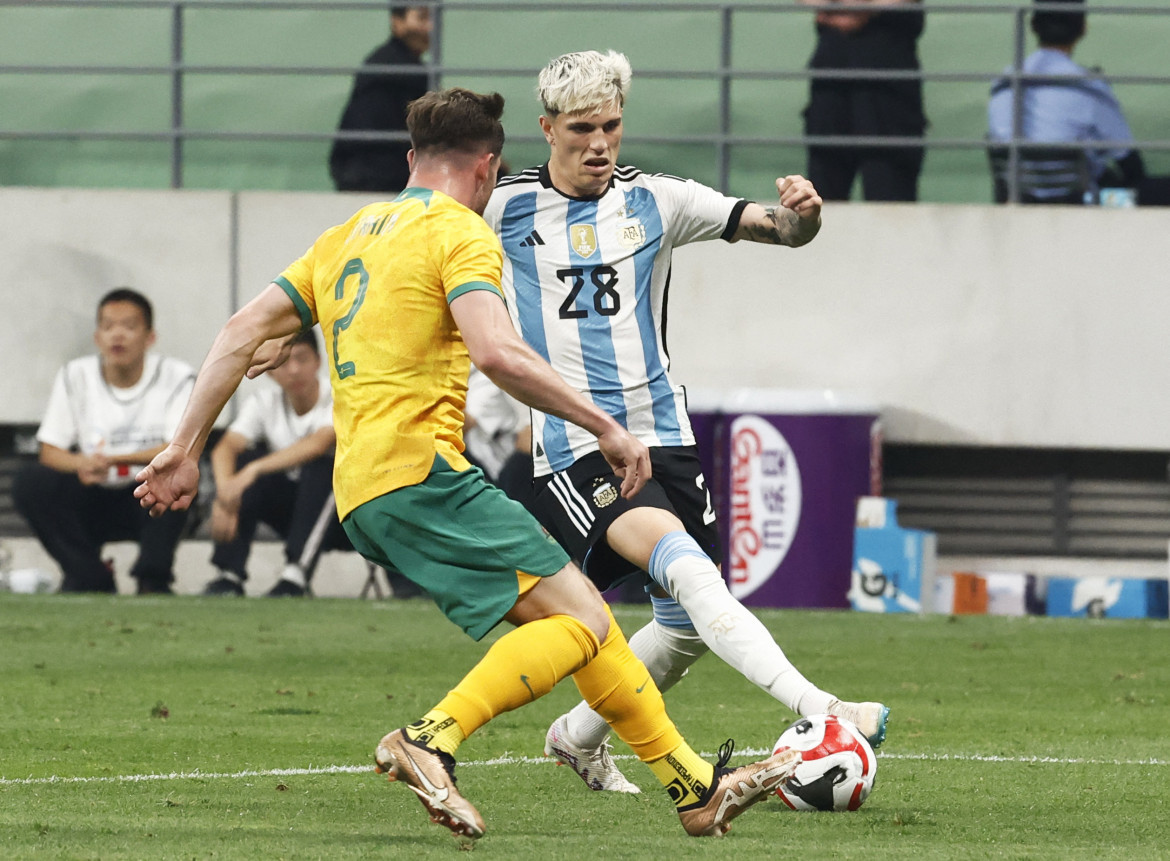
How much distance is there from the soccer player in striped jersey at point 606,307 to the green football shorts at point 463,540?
837mm

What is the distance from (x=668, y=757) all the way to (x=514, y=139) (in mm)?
9477

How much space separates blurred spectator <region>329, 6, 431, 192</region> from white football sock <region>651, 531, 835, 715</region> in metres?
9.02

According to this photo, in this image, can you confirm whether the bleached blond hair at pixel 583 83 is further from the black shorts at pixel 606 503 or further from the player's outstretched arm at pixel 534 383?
the player's outstretched arm at pixel 534 383

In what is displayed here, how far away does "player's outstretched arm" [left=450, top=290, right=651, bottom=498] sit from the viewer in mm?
4410

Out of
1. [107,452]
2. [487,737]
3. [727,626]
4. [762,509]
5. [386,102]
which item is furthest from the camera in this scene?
[386,102]

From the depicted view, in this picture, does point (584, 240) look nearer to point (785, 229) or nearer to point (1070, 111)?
point (785, 229)

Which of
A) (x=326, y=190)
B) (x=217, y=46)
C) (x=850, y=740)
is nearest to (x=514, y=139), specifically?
(x=326, y=190)

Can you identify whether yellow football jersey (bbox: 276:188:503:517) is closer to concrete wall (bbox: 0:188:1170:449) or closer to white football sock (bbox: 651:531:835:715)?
white football sock (bbox: 651:531:835:715)

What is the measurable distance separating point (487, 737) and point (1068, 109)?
26.7 feet

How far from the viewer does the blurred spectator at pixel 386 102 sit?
45.8 ft

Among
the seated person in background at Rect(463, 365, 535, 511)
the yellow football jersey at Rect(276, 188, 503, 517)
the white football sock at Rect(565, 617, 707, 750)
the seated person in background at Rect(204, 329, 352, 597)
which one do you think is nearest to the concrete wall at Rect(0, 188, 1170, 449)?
the seated person in background at Rect(204, 329, 352, 597)

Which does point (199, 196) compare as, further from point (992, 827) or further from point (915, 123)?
point (992, 827)

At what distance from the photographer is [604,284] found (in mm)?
5859

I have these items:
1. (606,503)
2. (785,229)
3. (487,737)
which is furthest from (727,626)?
(487,737)
